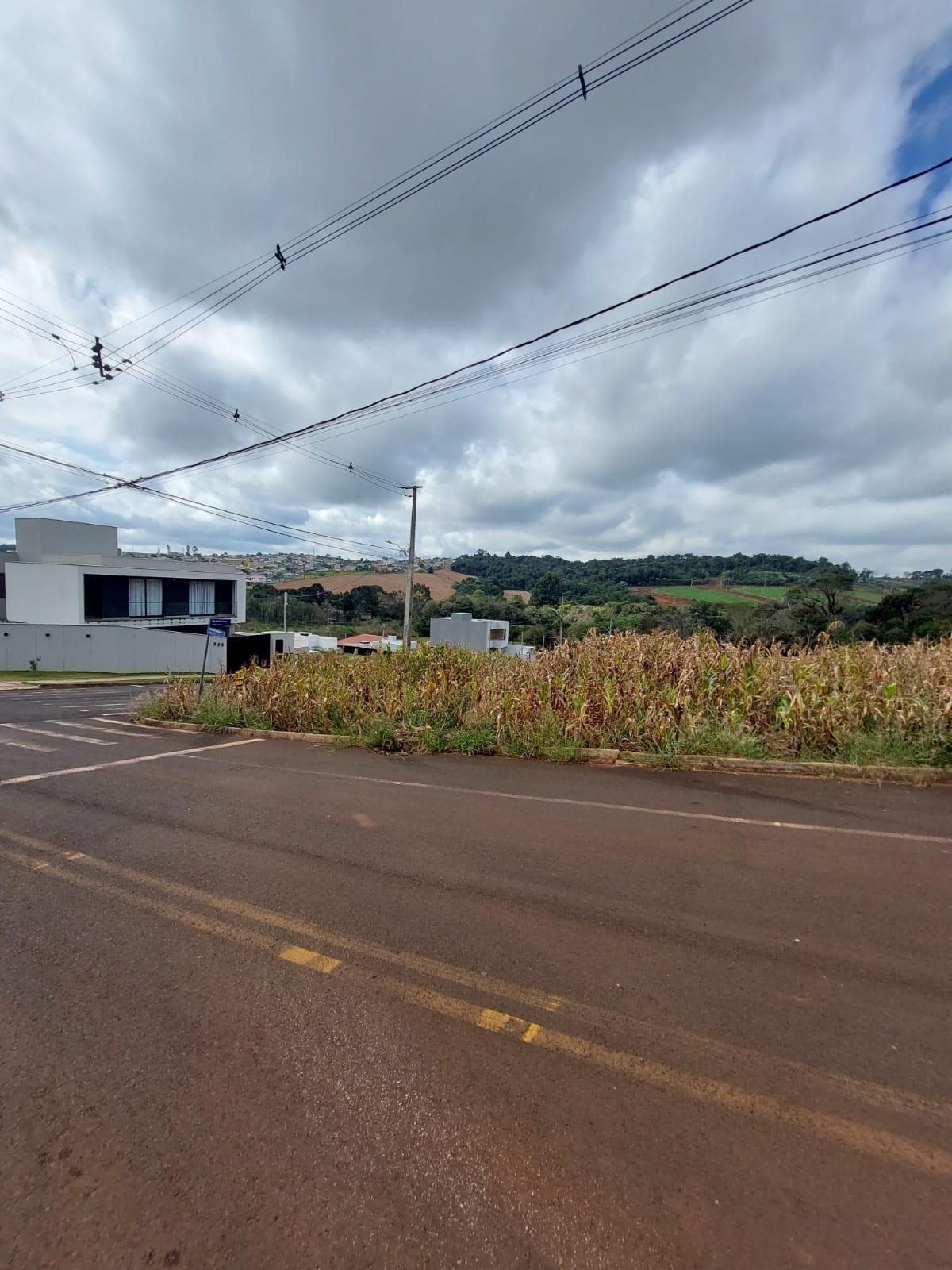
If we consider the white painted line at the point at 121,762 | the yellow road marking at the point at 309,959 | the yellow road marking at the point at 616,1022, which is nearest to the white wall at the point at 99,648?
the white painted line at the point at 121,762

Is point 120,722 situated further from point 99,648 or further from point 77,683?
point 99,648

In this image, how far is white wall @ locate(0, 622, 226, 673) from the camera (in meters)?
33.0

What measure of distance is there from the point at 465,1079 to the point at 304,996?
3.22 feet

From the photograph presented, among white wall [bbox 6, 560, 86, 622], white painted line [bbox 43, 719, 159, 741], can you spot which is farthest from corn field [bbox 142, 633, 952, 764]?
white wall [bbox 6, 560, 86, 622]

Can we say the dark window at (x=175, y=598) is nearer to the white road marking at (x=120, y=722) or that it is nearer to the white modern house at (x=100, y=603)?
the white modern house at (x=100, y=603)

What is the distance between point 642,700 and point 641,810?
2.96 metres

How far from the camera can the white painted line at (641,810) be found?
4.89 metres

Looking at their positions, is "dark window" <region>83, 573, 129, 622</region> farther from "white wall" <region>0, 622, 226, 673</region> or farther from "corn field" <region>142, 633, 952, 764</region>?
"corn field" <region>142, 633, 952, 764</region>

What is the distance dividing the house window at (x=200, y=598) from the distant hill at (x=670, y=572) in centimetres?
3732

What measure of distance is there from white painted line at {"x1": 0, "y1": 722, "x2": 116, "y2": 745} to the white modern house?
17.8 meters

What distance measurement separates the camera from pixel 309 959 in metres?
3.22

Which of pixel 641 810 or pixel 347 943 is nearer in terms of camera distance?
pixel 347 943

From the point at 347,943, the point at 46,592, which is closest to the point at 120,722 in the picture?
the point at 347,943

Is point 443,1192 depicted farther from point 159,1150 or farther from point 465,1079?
point 159,1150
